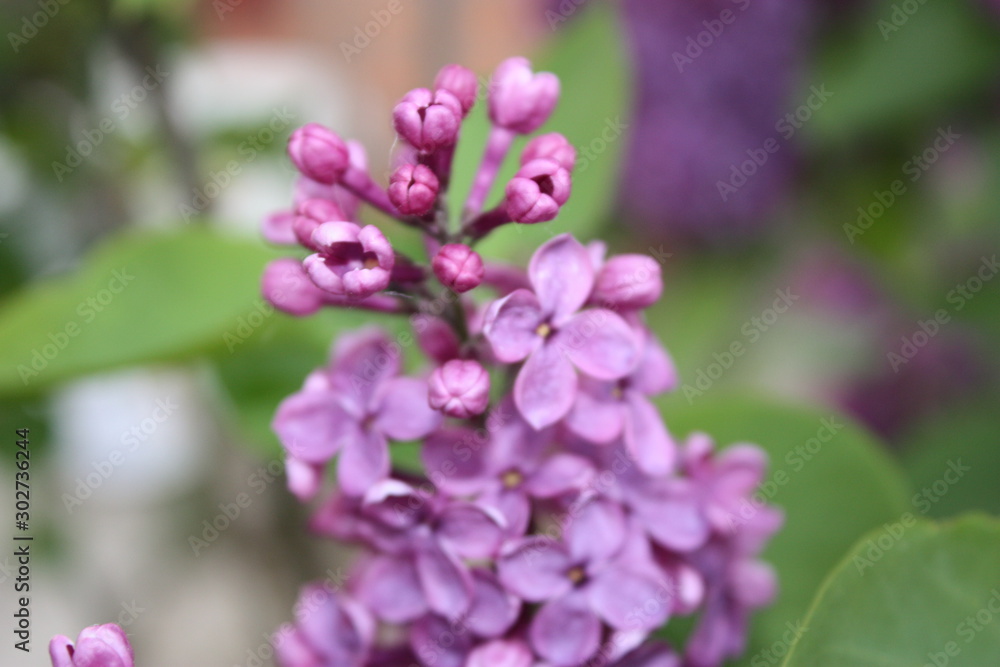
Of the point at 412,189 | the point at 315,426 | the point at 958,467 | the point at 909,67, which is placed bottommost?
the point at 958,467

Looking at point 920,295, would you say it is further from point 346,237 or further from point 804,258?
point 346,237

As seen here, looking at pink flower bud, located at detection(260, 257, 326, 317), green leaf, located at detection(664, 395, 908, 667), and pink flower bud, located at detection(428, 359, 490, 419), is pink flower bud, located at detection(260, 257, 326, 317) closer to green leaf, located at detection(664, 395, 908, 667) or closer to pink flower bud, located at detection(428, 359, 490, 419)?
pink flower bud, located at detection(428, 359, 490, 419)

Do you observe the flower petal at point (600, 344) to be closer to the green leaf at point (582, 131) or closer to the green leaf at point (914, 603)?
the green leaf at point (914, 603)

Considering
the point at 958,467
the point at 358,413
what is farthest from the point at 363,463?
the point at 958,467

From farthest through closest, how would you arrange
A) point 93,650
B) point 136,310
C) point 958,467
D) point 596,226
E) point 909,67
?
1. point 909,67
2. point 958,467
3. point 596,226
4. point 136,310
5. point 93,650

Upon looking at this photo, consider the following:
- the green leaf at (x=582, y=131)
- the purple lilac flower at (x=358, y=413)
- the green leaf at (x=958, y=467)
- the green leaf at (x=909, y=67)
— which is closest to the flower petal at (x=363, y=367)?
the purple lilac flower at (x=358, y=413)

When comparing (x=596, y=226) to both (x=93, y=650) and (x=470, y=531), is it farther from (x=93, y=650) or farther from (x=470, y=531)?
(x=93, y=650)

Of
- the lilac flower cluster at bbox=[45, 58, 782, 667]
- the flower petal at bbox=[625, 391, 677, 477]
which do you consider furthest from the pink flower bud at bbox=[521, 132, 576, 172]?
the flower petal at bbox=[625, 391, 677, 477]
